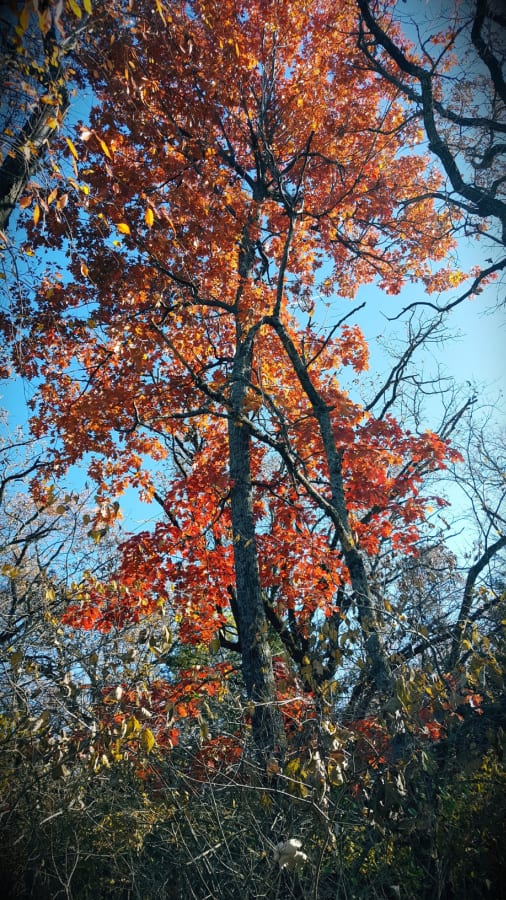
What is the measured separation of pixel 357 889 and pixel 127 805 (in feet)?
5.65

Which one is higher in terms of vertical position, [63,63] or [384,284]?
[384,284]

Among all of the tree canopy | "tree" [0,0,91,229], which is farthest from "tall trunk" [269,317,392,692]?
"tree" [0,0,91,229]

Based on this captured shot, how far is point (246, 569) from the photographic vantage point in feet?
23.3

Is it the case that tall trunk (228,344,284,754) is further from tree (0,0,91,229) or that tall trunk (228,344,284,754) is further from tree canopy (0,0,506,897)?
tree (0,0,91,229)

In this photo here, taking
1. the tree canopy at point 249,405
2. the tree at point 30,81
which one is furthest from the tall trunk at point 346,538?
the tree at point 30,81

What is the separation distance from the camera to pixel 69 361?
969cm

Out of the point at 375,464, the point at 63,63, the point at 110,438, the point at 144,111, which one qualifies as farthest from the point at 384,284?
the point at 63,63

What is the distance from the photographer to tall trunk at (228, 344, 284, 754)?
589cm

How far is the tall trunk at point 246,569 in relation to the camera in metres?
5.89

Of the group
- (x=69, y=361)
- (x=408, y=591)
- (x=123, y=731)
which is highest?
(x=69, y=361)

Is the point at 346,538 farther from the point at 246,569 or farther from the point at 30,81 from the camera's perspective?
the point at 30,81

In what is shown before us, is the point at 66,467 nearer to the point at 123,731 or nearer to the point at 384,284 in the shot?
the point at 123,731

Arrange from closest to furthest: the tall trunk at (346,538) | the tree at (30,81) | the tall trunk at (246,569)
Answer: the tree at (30,81) < the tall trunk at (346,538) < the tall trunk at (246,569)

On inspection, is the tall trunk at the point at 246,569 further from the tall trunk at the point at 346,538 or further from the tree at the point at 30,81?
the tree at the point at 30,81
